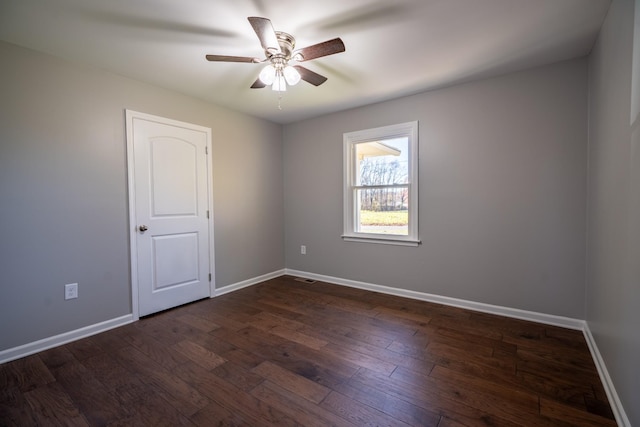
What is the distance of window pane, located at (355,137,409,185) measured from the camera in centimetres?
341

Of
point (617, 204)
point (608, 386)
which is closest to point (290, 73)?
point (617, 204)

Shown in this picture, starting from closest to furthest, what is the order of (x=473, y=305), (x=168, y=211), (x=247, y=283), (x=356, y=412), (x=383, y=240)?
(x=356, y=412) < (x=473, y=305) < (x=168, y=211) < (x=383, y=240) < (x=247, y=283)

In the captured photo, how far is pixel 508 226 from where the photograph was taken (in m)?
2.74

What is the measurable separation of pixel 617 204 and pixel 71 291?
13.4 feet

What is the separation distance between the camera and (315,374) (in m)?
1.89

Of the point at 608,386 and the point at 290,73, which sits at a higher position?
the point at 290,73

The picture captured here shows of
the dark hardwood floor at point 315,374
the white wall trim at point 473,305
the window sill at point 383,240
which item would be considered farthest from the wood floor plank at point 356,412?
the window sill at point 383,240

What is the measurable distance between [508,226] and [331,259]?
2211 millimetres

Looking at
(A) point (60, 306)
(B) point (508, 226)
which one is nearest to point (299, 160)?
(B) point (508, 226)

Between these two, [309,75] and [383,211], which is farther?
[383,211]

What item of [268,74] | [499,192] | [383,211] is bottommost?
[383,211]

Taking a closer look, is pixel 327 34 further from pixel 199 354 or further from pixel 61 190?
pixel 199 354

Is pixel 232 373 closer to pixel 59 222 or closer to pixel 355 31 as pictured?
pixel 59 222

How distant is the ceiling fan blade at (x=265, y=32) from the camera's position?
61.1 inches
